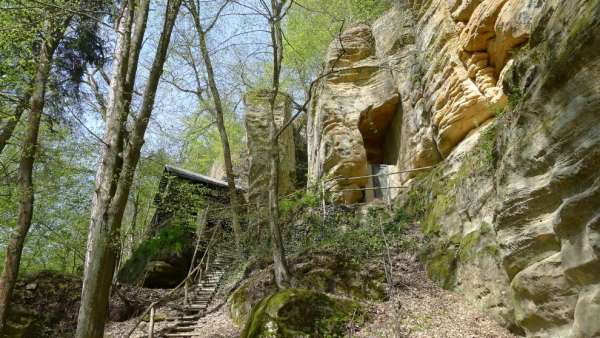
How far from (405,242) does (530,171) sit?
5427mm

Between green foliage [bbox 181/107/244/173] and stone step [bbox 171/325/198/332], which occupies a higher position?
green foliage [bbox 181/107/244/173]

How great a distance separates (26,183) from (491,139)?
→ 9.84 m

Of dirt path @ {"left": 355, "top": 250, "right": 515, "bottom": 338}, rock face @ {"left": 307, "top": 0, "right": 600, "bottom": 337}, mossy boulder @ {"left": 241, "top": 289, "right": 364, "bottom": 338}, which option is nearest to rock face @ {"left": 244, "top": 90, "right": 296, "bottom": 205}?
rock face @ {"left": 307, "top": 0, "right": 600, "bottom": 337}

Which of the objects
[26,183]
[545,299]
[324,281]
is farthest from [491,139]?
[26,183]

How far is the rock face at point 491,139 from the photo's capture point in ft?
13.9

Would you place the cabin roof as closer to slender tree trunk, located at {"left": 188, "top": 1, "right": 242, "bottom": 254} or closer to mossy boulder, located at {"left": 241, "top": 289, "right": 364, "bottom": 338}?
slender tree trunk, located at {"left": 188, "top": 1, "right": 242, "bottom": 254}

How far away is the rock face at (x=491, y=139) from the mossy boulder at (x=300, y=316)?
8.06ft

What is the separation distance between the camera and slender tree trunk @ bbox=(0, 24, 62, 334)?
26.4 feet

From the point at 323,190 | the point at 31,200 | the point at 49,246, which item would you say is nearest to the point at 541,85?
the point at 323,190

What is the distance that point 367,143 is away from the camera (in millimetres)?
17453

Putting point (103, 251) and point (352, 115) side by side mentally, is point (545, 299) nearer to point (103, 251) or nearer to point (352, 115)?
point (103, 251)

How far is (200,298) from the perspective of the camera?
11.7m

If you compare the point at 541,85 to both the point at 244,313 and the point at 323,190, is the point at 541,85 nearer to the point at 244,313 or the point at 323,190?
the point at 244,313

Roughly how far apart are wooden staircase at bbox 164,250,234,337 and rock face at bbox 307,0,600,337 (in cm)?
484
